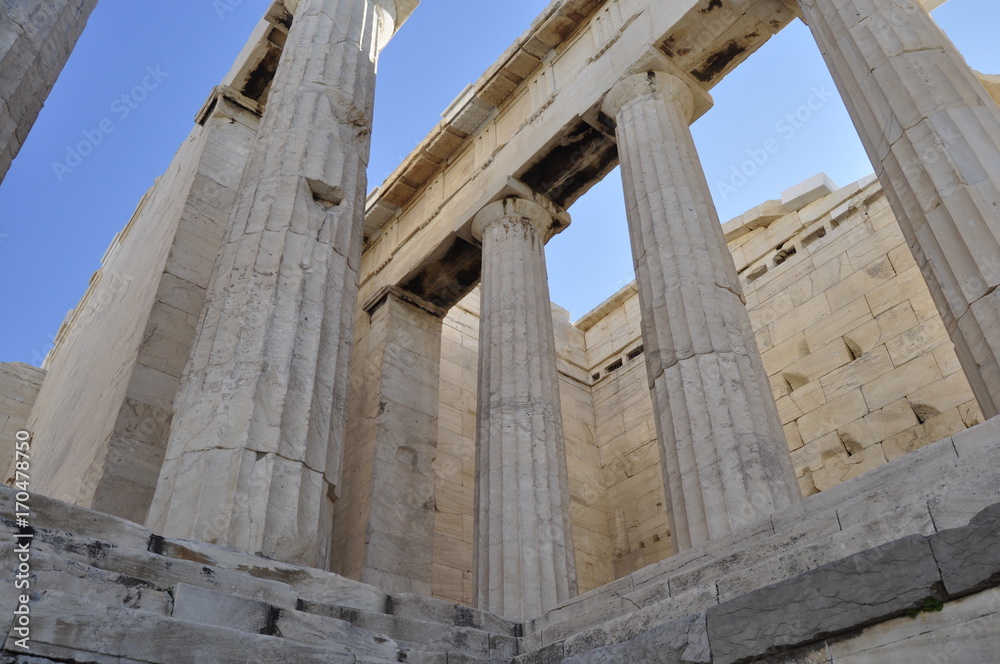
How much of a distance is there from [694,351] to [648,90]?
16.8ft

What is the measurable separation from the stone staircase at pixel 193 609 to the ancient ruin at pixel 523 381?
Result: 0.07 ft

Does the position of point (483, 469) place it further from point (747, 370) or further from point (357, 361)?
point (357, 361)

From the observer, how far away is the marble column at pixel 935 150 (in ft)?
21.5

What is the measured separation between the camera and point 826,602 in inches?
151

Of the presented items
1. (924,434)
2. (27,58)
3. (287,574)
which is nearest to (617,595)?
(287,574)

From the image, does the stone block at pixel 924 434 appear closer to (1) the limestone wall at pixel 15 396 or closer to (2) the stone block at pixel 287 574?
(2) the stone block at pixel 287 574

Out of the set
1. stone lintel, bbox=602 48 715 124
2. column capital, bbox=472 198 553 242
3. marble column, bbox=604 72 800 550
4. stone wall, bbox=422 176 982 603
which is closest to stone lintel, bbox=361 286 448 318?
stone wall, bbox=422 176 982 603

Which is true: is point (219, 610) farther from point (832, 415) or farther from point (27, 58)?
point (832, 415)

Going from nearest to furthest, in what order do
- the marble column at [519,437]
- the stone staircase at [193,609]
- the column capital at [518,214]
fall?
the stone staircase at [193,609]
the marble column at [519,437]
the column capital at [518,214]

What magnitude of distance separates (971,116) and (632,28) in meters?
6.90

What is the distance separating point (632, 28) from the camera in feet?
43.2

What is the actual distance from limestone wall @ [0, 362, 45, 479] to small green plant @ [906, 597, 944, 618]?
17.5 meters

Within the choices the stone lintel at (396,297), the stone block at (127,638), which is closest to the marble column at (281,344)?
the stone block at (127,638)

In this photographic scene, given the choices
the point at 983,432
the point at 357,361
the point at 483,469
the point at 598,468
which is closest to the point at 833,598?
the point at 983,432
